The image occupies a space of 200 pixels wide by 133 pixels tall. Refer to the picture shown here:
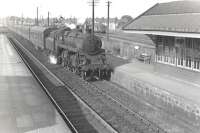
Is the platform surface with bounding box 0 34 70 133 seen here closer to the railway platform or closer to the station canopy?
the railway platform

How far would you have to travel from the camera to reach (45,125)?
1088cm

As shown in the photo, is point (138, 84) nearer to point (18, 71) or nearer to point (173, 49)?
point (173, 49)

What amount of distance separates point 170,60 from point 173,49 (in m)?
0.83

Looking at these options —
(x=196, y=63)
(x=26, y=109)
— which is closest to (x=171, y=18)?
(x=196, y=63)

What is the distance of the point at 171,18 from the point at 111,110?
28.5 ft

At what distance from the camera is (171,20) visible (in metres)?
18.9

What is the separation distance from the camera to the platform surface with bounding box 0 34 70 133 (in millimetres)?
10527

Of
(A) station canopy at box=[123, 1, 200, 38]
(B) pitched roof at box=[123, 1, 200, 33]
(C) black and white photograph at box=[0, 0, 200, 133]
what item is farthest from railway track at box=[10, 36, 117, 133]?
(B) pitched roof at box=[123, 1, 200, 33]

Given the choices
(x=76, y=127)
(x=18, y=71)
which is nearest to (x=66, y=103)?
(x=76, y=127)

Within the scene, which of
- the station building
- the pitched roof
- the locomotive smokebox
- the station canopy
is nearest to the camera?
the station canopy

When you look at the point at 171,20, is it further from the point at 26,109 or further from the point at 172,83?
the point at 26,109

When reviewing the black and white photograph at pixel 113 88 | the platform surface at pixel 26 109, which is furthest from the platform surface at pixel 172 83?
the platform surface at pixel 26 109

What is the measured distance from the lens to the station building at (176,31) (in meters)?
16.1

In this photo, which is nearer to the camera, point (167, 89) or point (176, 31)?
point (167, 89)
